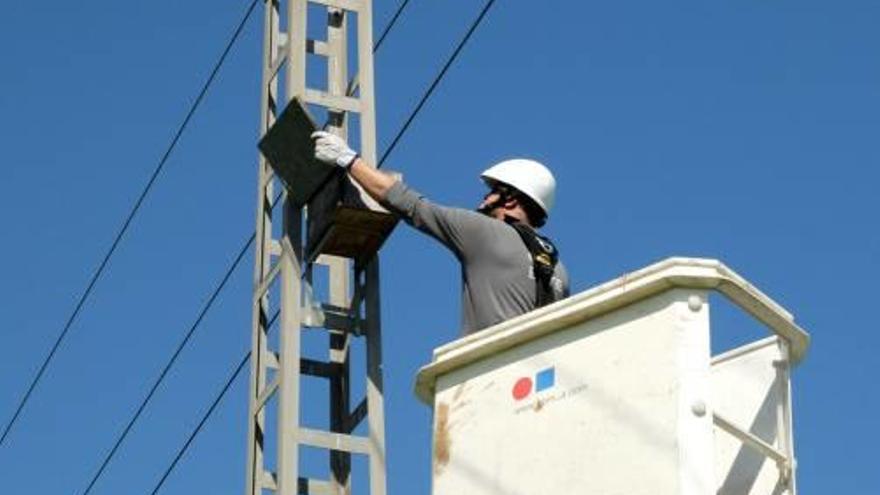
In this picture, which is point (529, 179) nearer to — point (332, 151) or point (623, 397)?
point (332, 151)

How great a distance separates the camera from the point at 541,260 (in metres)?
9.40

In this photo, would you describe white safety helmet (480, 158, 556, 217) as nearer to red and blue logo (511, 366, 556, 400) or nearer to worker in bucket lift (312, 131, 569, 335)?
worker in bucket lift (312, 131, 569, 335)

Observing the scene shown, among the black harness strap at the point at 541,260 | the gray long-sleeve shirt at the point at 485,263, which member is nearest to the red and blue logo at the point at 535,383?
Result: the gray long-sleeve shirt at the point at 485,263

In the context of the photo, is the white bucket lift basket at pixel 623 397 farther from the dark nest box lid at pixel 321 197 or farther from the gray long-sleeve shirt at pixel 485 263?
the dark nest box lid at pixel 321 197

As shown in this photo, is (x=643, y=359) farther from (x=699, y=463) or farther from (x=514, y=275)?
(x=514, y=275)

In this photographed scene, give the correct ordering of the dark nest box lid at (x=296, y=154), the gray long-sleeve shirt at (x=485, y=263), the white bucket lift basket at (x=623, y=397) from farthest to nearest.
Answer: the dark nest box lid at (x=296, y=154) < the gray long-sleeve shirt at (x=485, y=263) < the white bucket lift basket at (x=623, y=397)

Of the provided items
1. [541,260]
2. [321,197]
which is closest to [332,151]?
[321,197]

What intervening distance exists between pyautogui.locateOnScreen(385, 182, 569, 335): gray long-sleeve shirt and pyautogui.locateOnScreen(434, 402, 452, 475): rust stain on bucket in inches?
48.3

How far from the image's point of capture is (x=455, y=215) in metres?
9.52

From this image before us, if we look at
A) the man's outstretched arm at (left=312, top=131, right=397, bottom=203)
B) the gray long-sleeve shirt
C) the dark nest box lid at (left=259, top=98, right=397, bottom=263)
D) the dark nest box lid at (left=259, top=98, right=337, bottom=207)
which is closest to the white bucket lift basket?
the gray long-sleeve shirt

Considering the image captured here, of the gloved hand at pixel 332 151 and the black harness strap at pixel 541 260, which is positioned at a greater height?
the gloved hand at pixel 332 151

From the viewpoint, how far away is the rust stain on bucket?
784cm

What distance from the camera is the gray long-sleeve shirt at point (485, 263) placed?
9.21 meters

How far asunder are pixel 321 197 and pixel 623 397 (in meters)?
3.64
